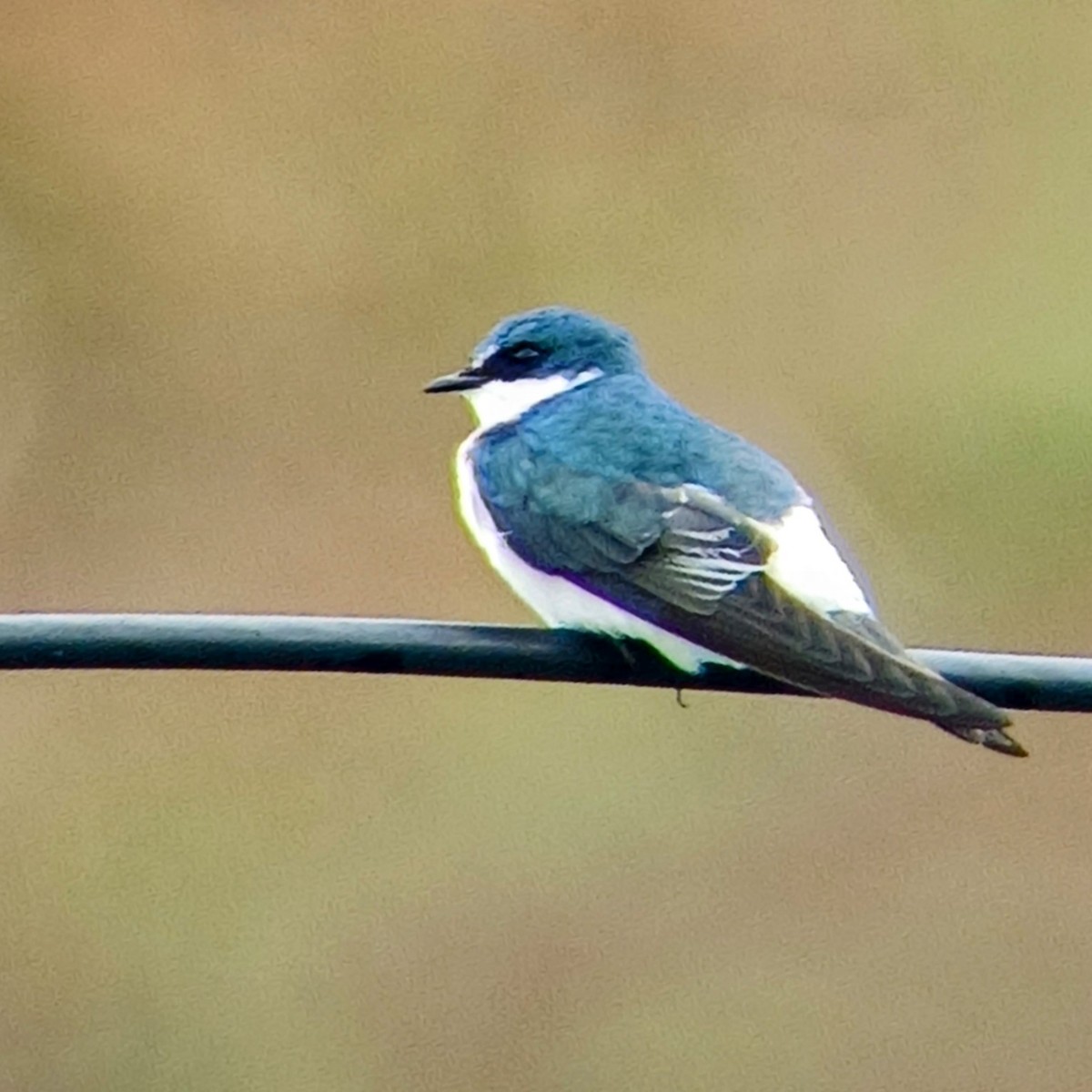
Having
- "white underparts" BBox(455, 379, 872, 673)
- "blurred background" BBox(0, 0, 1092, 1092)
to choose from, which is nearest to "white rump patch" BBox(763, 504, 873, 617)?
"white underparts" BBox(455, 379, 872, 673)

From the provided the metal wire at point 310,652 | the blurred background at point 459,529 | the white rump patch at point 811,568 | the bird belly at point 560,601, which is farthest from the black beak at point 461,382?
the blurred background at point 459,529

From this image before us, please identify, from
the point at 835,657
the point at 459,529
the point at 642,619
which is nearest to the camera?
the point at 835,657

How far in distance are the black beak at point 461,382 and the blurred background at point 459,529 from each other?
202cm

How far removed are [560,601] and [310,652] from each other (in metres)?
0.75

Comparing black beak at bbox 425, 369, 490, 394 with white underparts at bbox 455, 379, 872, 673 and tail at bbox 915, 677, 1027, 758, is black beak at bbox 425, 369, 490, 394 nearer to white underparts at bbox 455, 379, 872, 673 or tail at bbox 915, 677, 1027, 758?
white underparts at bbox 455, 379, 872, 673

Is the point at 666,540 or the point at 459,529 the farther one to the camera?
the point at 459,529

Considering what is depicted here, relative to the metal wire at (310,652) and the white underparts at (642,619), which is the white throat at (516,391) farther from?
the metal wire at (310,652)

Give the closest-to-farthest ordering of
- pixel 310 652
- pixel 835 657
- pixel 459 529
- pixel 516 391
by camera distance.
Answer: pixel 310 652, pixel 835 657, pixel 516 391, pixel 459 529

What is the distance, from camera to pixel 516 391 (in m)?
2.94

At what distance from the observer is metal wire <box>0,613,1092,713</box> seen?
176cm

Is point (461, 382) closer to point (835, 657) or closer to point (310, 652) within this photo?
point (835, 657)

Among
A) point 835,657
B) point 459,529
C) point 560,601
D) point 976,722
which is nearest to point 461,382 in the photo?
point 560,601

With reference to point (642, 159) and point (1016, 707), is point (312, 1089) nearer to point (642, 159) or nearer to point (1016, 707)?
point (642, 159)

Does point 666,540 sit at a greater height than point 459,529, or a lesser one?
lesser
